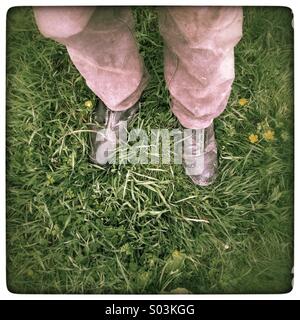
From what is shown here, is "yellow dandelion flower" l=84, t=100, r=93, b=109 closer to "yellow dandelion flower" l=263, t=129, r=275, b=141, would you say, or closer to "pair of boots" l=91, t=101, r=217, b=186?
"pair of boots" l=91, t=101, r=217, b=186

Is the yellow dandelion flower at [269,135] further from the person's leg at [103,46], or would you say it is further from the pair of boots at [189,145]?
the person's leg at [103,46]

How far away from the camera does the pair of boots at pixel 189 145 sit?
61.8 inches

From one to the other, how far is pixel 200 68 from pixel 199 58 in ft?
0.10

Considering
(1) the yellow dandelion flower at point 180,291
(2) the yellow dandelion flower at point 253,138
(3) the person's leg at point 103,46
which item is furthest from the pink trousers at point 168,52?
(1) the yellow dandelion flower at point 180,291

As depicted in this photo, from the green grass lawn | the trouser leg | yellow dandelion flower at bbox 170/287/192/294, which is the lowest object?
yellow dandelion flower at bbox 170/287/192/294

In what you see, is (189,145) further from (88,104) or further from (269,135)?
(88,104)

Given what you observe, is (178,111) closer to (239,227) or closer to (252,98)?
(252,98)

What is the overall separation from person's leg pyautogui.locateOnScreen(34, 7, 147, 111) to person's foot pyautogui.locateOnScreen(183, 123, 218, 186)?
0.22 m

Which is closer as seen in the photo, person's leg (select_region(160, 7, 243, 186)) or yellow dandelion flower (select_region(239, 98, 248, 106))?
person's leg (select_region(160, 7, 243, 186))

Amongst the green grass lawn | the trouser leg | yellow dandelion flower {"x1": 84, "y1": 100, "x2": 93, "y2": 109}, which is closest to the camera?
the trouser leg

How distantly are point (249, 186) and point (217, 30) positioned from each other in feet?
1.66

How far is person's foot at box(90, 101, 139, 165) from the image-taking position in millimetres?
Result: 1574

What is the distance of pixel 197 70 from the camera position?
134 cm

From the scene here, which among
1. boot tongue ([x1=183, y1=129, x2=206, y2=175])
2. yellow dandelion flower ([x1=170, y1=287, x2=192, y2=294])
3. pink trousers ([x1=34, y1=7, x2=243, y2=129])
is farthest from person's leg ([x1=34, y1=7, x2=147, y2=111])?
yellow dandelion flower ([x1=170, y1=287, x2=192, y2=294])
